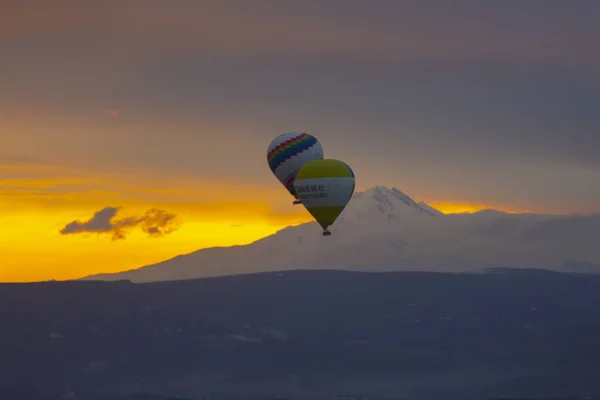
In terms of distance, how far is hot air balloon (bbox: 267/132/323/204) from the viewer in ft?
566

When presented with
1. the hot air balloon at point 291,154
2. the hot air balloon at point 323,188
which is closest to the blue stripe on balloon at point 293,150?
the hot air balloon at point 291,154

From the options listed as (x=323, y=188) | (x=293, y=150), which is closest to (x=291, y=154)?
(x=293, y=150)

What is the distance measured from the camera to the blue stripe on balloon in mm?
172988

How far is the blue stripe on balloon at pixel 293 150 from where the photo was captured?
6811 inches

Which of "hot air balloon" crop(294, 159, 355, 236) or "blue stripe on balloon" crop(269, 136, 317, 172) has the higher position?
"blue stripe on balloon" crop(269, 136, 317, 172)

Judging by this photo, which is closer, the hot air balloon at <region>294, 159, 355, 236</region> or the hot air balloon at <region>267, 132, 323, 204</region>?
the hot air balloon at <region>294, 159, 355, 236</region>

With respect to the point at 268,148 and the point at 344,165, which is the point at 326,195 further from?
the point at 268,148

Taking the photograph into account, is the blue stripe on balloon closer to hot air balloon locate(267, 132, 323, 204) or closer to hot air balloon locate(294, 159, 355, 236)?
hot air balloon locate(267, 132, 323, 204)

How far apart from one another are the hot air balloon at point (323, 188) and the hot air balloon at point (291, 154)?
6.60 m

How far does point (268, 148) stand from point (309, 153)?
6640mm

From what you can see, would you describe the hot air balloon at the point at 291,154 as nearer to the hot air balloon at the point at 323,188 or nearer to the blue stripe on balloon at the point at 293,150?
the blue stripe on balloon at the point at 293,150

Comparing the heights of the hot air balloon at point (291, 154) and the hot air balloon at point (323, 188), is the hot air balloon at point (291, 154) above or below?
above

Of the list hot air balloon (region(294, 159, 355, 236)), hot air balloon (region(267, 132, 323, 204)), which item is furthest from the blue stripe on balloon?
hot air balloon (region(294, 159, 355, 236))

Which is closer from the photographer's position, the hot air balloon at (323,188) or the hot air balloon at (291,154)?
the hot air balloon at (323,188)
